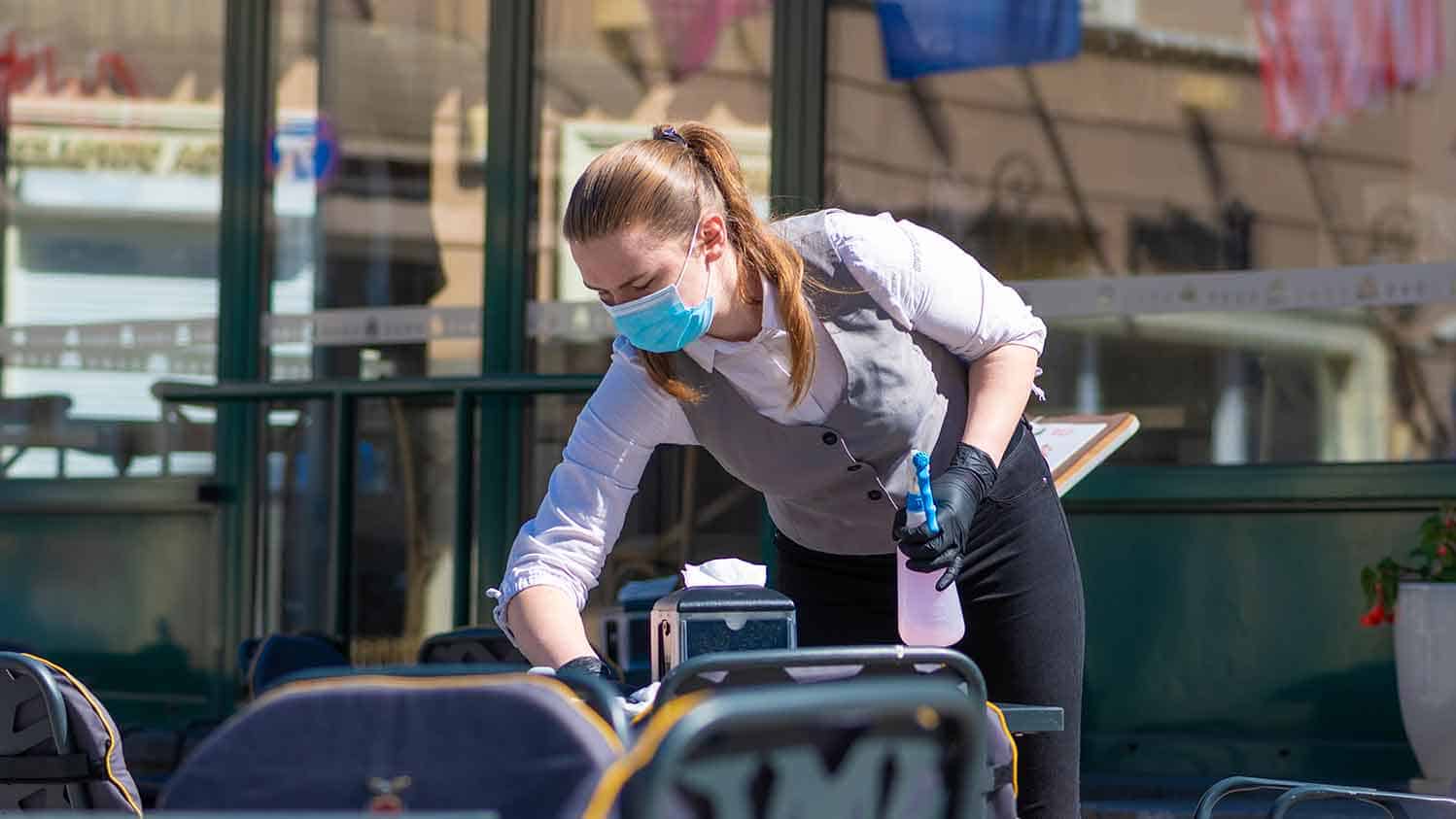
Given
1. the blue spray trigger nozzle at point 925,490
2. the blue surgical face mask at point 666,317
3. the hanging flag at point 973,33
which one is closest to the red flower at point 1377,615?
the hanging flag at point 973,33

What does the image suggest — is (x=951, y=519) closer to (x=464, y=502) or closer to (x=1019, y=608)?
(x=1019, y=608)

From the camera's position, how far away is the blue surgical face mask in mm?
3004

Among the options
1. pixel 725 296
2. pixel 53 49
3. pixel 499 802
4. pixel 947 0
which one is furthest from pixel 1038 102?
pixel 499 802

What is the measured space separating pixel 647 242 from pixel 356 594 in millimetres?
4511

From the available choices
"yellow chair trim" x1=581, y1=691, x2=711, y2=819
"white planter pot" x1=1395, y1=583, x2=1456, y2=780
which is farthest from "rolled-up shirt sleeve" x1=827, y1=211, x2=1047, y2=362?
"white planter pot" x1=1395, y1=583, x2=1456, y2=780

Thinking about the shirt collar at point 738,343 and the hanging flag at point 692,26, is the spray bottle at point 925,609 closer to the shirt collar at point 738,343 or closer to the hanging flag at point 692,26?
the shirt collar at point 738,343

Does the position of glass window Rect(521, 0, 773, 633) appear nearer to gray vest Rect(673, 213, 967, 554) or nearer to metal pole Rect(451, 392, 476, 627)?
metal pole Rect(451, 392, 476, 627)

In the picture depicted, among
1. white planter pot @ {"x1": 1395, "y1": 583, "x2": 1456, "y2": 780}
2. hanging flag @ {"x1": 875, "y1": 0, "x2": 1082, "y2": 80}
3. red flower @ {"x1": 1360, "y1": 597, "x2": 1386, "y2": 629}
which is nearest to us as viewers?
white planter pot @ {"x1": 1395, "y1": 583, "x2": 1456, "y2": 780}

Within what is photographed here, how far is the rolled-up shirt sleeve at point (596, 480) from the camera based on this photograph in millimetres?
3121

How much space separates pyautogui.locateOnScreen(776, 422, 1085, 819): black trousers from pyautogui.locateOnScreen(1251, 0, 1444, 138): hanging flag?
3.02 meters

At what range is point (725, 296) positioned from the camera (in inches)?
122

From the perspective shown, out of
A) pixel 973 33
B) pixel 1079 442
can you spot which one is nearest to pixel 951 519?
pixel 1079 442

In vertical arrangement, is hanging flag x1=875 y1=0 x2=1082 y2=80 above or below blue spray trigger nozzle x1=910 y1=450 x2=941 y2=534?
above

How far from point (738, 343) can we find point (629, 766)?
4.18 ft
